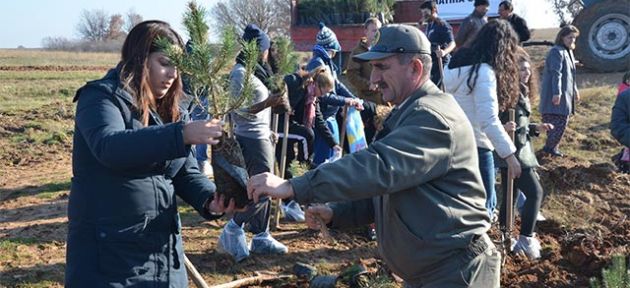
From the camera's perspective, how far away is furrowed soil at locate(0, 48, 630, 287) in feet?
18.1

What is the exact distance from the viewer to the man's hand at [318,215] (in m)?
2.92

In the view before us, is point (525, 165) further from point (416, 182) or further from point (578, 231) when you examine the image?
point (416, 182)

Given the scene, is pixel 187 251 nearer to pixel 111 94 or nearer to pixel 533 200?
pixel 533 200

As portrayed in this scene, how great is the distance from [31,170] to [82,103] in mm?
7822

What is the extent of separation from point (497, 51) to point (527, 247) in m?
1.78

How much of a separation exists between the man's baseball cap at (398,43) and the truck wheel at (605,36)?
1149 centimetres

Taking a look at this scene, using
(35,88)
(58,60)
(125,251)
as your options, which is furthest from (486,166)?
(58,60)

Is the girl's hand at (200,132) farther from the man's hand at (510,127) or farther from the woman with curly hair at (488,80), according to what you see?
→ the man's hand at (510,127)

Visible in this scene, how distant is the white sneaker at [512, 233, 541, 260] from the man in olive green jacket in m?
3.29

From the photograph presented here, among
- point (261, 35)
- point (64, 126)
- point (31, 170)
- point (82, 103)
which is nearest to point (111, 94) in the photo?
point (82, 103)

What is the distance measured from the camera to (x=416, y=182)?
8.16 feet

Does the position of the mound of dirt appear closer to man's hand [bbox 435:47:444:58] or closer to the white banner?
man's hand [bbox 435:47:444:58]

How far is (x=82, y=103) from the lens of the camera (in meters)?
2.73

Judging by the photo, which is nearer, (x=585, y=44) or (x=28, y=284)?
(x=28, y=284)
